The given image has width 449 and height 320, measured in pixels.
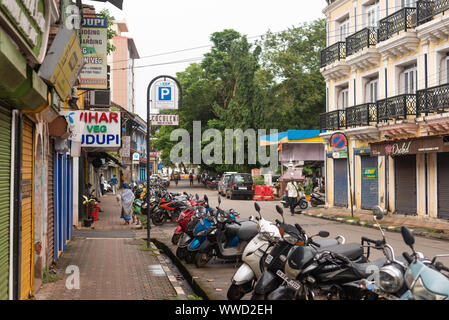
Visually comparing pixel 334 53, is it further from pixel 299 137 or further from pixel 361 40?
pixel 299 137

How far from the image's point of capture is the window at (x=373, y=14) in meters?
22.2

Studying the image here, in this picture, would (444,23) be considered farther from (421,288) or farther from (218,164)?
(218,164)

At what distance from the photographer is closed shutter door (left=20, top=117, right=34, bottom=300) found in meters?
6.62

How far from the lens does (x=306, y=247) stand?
17.7ft

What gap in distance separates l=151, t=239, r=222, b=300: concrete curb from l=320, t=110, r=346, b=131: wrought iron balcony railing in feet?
46.0

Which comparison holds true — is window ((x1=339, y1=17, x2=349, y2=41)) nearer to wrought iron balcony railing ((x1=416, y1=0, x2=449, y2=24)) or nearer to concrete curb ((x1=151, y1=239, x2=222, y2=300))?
wrought iron balcony railing ((x1=416, y1=0, x2=449, y2=24))

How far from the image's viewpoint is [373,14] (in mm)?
22609

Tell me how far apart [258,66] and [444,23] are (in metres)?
32.5

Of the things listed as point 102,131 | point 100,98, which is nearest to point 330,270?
point 102,131

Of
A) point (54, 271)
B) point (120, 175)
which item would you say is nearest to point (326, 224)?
point (54, 271)

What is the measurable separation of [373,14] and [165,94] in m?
13.5

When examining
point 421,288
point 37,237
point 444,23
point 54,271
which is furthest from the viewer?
point 444,23

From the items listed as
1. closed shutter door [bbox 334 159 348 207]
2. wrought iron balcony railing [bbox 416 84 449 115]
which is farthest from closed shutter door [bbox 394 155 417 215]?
closed shutter door [bbox 334 159 348 207]
